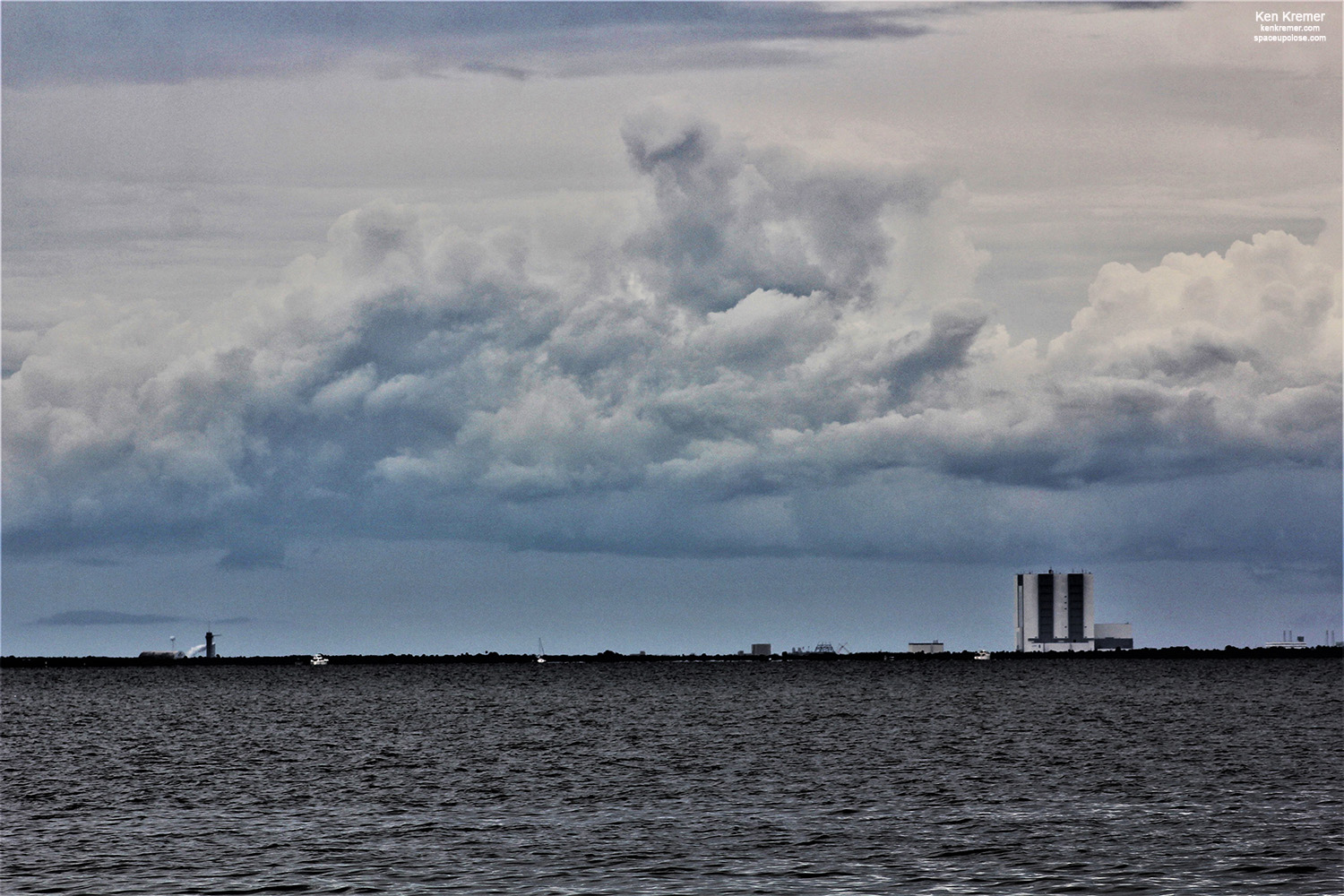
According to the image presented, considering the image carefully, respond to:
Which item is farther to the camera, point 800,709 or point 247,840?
point 800,709

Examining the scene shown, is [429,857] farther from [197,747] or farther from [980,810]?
[197,747]

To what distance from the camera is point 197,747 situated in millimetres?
114625

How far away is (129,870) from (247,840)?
7299 mm

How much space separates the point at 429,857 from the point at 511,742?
59.7 meters

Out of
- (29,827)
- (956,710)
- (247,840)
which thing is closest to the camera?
(247,840)

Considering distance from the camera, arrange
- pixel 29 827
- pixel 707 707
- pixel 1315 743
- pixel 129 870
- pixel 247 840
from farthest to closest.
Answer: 1. pixel 707 707
2. pixel 1315 743
3. pixel 29 827
4. pixel 247 840
5. pixel 129 870

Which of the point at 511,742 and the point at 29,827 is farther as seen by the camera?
the point at 511,742

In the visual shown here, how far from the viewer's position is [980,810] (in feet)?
228

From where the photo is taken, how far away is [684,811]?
70250 millimetres

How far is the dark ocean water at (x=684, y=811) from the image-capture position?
53188 mm

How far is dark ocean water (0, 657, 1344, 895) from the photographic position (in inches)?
2094

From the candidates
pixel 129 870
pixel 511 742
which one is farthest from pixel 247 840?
pixel 511 742

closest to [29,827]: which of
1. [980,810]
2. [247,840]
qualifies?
[247,840]

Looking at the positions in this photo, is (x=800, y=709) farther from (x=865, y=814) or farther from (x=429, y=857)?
(x=429, y=857)
